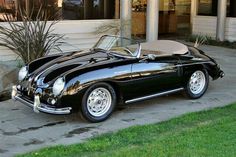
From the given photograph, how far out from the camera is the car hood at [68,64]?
6254 mm

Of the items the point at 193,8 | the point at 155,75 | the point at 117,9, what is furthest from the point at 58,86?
the point at 193,8

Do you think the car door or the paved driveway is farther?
the car door

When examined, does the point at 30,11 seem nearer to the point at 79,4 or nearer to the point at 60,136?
the point at 79,4

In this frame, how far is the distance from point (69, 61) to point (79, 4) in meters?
5.15

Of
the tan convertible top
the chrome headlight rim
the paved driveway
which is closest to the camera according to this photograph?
the paved driveway

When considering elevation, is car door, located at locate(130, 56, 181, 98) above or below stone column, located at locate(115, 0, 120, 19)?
below

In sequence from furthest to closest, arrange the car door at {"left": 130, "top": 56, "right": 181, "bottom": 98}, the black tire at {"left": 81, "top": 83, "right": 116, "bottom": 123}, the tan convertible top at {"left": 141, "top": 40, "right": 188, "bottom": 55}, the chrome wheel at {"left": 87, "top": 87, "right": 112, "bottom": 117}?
1. the tan convertible top at {"left": 141, "top": 40, "right": 188, "bottom": 55}
2. the car door at {"left": 130, "top": 56, "right": 181, "bottom": 98}
3. the chrome wheel at {"left": 87, "top": 87, "right": 112, "bottom": 117}
4. the black tire at {"left": 81, "top": 83, "right": 116, "bottom": 123}

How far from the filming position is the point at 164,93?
709 cm

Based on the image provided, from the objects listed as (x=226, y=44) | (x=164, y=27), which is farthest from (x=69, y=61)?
(x=164, y=27)

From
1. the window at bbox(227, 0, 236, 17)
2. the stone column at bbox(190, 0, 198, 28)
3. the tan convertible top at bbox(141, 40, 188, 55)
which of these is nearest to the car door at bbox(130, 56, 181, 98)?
the tan convertible top at bbox(141, 40, 188, 55)

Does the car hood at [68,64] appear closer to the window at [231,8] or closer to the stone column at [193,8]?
the window at [231,8]

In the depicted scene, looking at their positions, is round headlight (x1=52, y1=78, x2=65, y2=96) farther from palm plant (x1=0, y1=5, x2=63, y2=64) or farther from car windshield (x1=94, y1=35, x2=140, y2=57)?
palm plant (x1=0, y1=5, x2=63, y2=64)

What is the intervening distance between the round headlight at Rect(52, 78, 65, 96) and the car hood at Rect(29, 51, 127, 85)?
0.50 ft

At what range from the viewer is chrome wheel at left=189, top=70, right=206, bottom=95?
7.56 m
